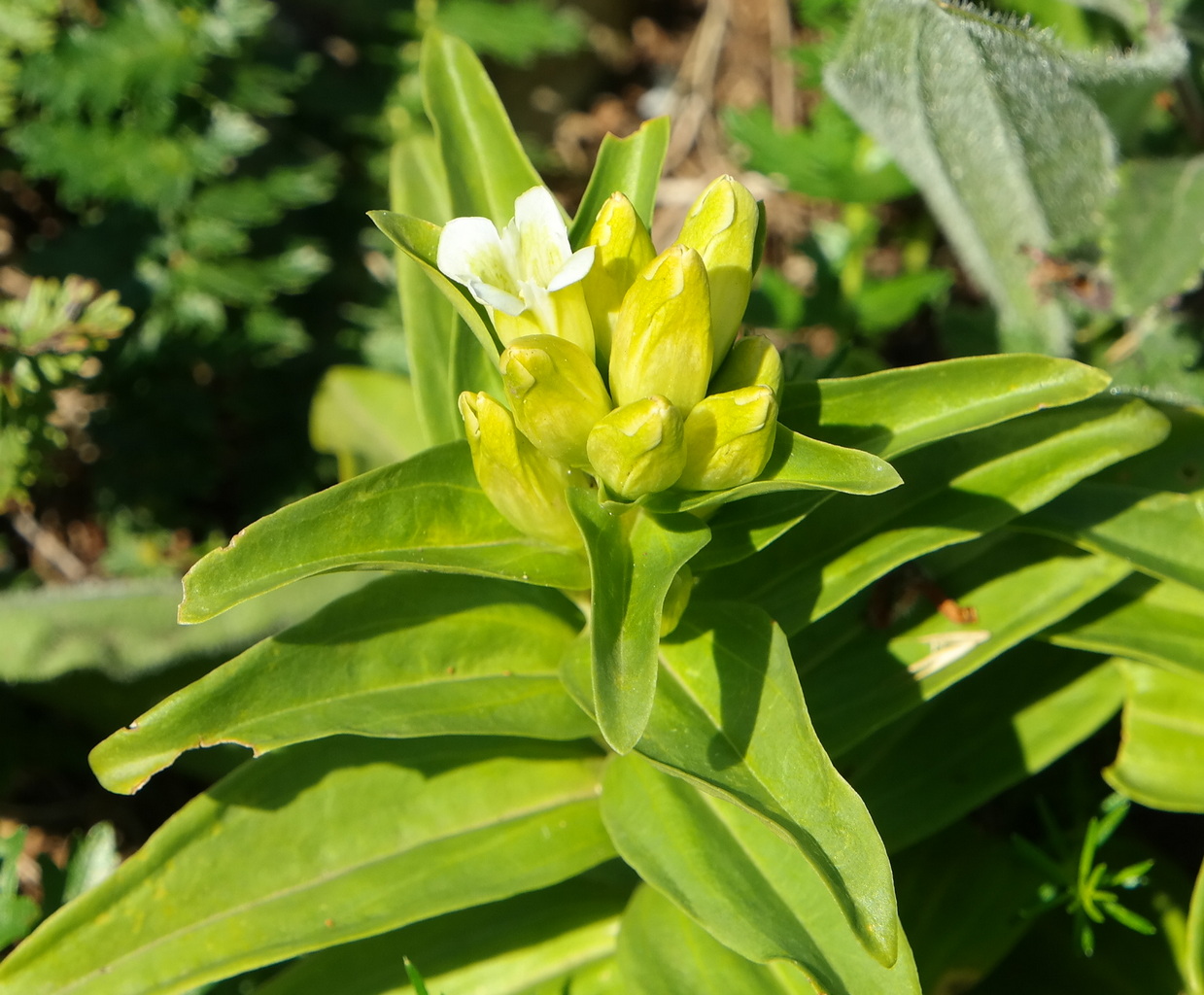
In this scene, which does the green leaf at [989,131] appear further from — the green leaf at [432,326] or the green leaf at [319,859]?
the green leaf at [319,859]

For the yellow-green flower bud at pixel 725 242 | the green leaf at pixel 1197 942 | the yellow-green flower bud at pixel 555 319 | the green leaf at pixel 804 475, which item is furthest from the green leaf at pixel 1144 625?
the yellow-green flower bud at pixel 555 319

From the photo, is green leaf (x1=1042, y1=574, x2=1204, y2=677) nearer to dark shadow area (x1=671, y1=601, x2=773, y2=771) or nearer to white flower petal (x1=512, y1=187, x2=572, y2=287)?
dark shadow area (x1=671, y1=601, x2=773, y2=771)

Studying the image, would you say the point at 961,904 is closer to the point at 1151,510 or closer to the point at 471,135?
the point at 1151,510

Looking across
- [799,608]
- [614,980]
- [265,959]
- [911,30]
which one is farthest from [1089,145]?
[265,959]

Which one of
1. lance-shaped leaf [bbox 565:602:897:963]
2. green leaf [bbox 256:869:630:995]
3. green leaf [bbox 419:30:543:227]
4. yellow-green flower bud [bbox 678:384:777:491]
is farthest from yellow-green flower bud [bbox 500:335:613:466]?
green leaf [bbox 256:869:630:995]

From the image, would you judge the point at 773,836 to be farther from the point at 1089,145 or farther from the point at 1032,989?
the point at 1089,145

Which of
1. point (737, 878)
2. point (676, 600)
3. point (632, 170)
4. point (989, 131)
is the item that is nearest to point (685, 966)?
point (737, 878)
